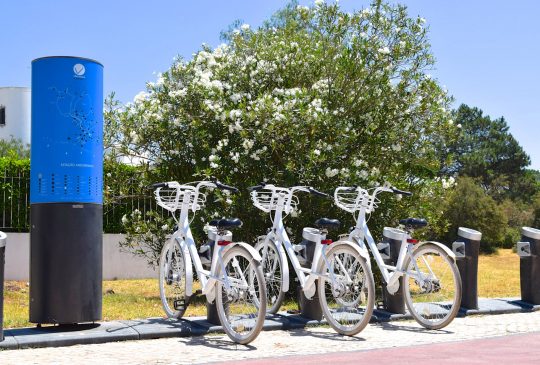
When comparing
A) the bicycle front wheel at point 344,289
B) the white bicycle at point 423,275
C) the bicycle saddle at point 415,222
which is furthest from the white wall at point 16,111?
the bicycle front wheel at point 344,289

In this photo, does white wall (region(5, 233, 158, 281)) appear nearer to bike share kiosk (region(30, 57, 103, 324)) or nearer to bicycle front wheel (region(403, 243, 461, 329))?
bike share kiosk (region(30, 57, 103, 324))

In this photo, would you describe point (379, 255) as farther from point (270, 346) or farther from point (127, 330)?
point (127, 330)

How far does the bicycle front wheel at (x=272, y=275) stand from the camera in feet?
28.8

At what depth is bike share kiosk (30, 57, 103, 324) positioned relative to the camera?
7645 mm

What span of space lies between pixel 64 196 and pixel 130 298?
540cm

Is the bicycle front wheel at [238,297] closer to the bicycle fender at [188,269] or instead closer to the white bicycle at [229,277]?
the white bicycle at [229,277]

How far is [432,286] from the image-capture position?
786cm

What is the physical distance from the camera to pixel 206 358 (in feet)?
21.2

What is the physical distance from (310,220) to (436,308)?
12.3 feet

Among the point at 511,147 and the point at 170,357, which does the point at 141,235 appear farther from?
the point at 511,147

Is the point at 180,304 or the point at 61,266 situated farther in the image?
the point at 180,304

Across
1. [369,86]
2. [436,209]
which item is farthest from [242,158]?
[436,209]

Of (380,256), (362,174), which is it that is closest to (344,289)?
(380,256)

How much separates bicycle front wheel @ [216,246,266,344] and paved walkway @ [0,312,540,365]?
152 millimetres
